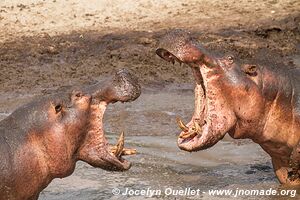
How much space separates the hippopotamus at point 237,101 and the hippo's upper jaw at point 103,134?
1.41 ft

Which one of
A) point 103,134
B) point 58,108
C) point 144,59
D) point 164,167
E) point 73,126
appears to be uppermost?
point 58,108

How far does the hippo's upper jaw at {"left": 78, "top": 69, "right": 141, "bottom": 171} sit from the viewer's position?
6.09m

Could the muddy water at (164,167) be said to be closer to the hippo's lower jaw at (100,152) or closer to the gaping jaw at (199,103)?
the gaping jaw at (199,103)

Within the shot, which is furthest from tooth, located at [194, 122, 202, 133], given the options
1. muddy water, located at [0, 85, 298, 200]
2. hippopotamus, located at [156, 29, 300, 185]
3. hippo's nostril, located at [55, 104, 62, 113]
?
hippo's nostril, located at [55, 104, 62, 113]

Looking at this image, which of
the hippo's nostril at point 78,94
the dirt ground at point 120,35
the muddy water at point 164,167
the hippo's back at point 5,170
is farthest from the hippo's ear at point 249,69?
the dirt ground at point 120,35

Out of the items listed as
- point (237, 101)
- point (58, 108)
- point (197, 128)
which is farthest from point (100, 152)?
point (237, 101)

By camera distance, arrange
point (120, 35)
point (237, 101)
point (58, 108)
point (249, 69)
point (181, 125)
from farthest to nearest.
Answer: point (120, 35), point (249, 69), point (237, 101), point (181, 125), point (58, 108)

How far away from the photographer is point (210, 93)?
6.39 m

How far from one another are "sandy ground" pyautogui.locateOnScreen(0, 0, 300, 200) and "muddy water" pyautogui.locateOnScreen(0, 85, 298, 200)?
0.03 ft

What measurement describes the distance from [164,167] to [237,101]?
1775mm

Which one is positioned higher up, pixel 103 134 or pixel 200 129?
pixel 103 134

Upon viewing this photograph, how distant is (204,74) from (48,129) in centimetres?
130

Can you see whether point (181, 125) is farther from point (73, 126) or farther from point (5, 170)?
point (5, 170)

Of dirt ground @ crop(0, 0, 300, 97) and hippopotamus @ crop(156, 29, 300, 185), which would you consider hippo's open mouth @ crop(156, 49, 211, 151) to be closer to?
hippopotamus @ crop(156, 29, 300, 185)
